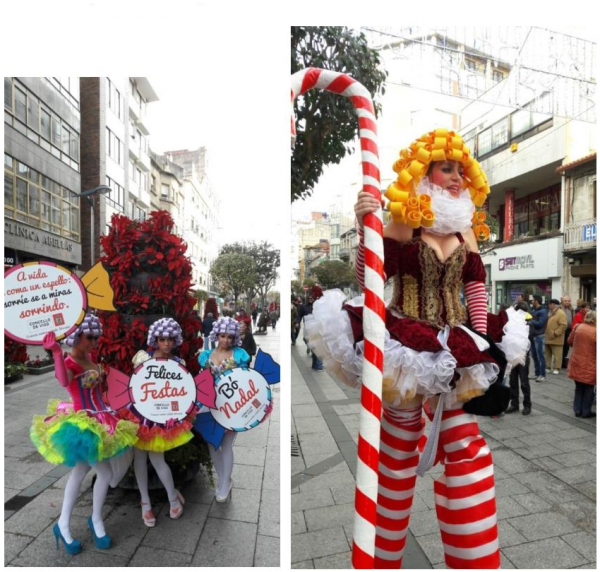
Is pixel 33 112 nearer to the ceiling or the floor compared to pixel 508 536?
nearer to the ceiling

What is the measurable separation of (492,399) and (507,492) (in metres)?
1.61

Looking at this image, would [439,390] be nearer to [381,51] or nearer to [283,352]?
[283,352]

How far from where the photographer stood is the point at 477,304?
5.92 ft

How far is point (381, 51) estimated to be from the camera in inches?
98.4

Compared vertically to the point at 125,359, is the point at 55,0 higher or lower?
higher

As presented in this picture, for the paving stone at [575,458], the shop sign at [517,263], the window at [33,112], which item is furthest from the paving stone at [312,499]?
the shop sign at [517,263]

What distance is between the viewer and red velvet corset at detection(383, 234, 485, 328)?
175cm

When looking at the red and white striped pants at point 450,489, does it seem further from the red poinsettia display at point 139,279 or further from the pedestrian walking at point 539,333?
the pedestrian walking at point 539,333

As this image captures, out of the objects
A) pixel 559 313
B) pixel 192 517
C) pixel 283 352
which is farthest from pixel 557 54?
pixel 559 313

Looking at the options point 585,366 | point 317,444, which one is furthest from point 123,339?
point 585,366

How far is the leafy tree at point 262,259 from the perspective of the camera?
1941 millimetres

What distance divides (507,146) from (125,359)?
5106mm

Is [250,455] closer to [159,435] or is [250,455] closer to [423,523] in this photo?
[159,435]

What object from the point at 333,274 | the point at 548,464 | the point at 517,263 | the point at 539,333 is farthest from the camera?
the point at 333,274
